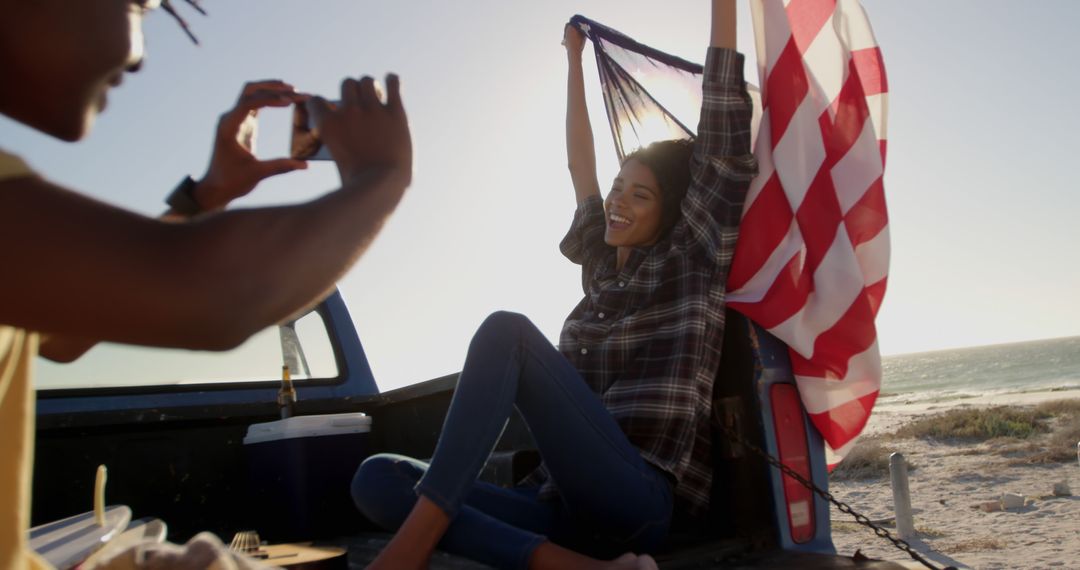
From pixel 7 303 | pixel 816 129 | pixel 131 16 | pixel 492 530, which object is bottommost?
pixel 492 530

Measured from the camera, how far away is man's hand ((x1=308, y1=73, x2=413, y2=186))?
2.88 feet

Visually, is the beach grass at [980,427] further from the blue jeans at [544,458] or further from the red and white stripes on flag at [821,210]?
the blue jeans at [544,458]

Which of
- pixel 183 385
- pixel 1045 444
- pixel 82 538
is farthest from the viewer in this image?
pixel 1045 444

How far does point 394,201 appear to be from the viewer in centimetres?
84

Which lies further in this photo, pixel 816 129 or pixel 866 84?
pixel 866 84

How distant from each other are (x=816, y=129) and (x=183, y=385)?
2.62 meters

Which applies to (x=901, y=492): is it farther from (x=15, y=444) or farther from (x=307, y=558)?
(x=15, y=444)

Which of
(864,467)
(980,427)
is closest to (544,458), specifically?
(864,467)

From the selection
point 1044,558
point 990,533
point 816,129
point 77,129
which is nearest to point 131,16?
point 77,129

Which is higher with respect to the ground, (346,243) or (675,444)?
(346,243)

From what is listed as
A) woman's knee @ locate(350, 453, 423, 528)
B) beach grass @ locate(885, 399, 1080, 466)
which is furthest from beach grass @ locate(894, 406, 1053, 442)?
woman's knee @ locate(350, 453, 423, 528)

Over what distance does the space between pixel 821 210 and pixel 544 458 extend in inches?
44.2

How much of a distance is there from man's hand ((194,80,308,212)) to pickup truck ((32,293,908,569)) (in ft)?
4.71

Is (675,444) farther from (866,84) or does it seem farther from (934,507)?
(934,507)
